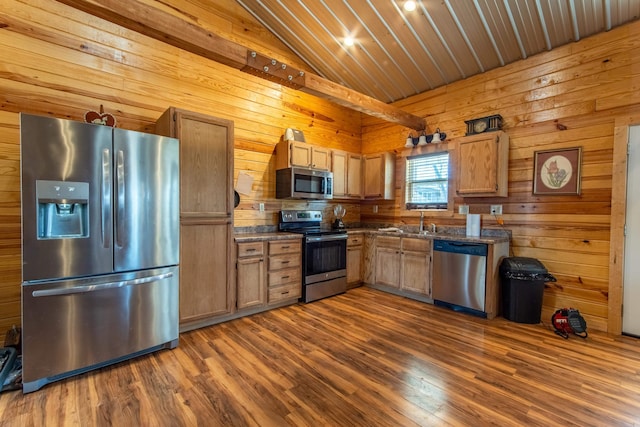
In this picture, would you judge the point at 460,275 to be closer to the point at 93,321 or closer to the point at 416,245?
the point at 416,245

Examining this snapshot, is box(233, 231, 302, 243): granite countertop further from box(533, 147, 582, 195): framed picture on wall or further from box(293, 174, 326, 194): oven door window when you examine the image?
box(533, 147, 582, 195): framed picture on wall

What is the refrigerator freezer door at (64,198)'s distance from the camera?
2010mm

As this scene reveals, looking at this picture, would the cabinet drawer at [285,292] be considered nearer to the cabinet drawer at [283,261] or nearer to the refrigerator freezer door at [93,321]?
the cabinet drawer at [283,261]

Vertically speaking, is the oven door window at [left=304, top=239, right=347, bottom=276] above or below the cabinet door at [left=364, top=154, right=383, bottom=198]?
below

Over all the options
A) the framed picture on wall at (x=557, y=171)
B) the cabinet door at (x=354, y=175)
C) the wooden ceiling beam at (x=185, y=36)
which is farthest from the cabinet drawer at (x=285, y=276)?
the framed picture on wall at (x=557, y=171)

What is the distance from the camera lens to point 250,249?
3479mm

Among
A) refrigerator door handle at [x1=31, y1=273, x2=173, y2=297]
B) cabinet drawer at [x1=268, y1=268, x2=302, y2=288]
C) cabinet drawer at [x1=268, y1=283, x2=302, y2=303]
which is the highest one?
refrigerator door handle at [x1=31, y1=273, x2=173, y2=297]

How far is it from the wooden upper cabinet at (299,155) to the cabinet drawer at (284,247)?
1.06 m

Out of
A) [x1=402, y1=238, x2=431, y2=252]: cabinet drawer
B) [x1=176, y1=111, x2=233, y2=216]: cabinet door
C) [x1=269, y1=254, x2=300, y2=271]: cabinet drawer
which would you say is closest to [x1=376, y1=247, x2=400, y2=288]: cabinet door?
[x1=402, y1=238, x2=431, y2=252]: cabinet drawer

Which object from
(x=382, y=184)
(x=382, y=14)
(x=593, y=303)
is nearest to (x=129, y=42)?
(x=382, y=14)

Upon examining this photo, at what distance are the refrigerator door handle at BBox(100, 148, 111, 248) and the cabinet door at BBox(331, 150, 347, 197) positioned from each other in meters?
3.00

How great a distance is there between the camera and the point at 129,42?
3.14m

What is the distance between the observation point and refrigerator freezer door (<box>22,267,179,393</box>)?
2.05 metres

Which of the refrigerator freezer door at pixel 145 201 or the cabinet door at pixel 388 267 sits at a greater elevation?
the refrigerator freezer door at pixel 145 201
